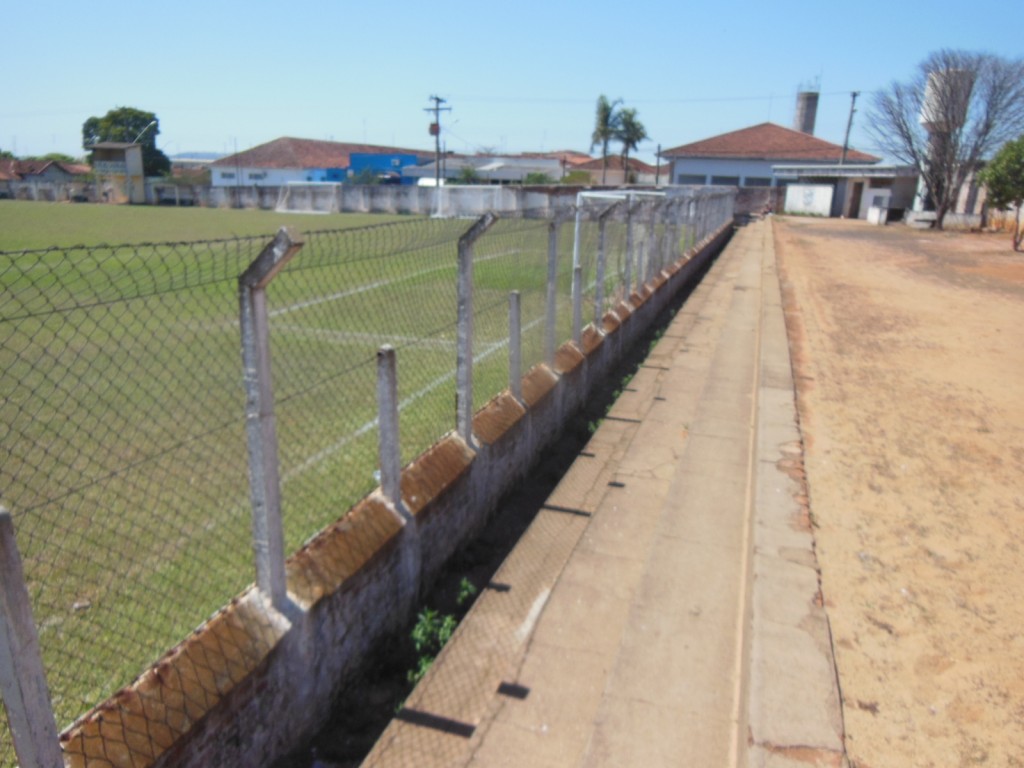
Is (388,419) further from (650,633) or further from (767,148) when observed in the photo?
(767,148)

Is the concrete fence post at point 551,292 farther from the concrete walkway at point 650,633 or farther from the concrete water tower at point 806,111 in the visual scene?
the concrete water tower at point 806,111

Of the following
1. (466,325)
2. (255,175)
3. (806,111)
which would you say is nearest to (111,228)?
(466,325)

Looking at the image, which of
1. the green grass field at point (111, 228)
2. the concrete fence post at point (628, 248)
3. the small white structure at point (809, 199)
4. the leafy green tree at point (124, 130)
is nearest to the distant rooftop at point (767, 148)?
the small white structure at point (809, 199)

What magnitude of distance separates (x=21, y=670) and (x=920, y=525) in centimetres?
506

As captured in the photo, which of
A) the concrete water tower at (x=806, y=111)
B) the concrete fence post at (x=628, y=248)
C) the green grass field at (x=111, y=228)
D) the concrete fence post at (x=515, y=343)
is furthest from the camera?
the concrete water tower at (x=806, y=111)

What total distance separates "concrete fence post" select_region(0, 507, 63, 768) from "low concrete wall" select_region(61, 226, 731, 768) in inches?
9.3

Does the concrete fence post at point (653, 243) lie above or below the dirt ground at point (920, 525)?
above

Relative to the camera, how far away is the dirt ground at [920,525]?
3309mm

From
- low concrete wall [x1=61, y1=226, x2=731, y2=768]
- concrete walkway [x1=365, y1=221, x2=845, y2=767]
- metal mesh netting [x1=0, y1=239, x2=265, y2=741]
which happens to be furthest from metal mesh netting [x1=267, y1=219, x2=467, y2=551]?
concrete walkway [x1=365, y1=221, x2=845, y2=767]

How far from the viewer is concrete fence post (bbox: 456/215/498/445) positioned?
14.1 feet

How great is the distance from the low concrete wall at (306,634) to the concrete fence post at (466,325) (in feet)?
0.44

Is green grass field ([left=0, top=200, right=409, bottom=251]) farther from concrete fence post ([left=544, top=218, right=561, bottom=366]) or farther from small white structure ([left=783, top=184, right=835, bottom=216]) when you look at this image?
small white structure ([left=783, top=184, right=835, bottom=216])

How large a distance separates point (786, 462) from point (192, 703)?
4.62 meters

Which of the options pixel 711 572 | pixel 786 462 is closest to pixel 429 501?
pixel 711 572
